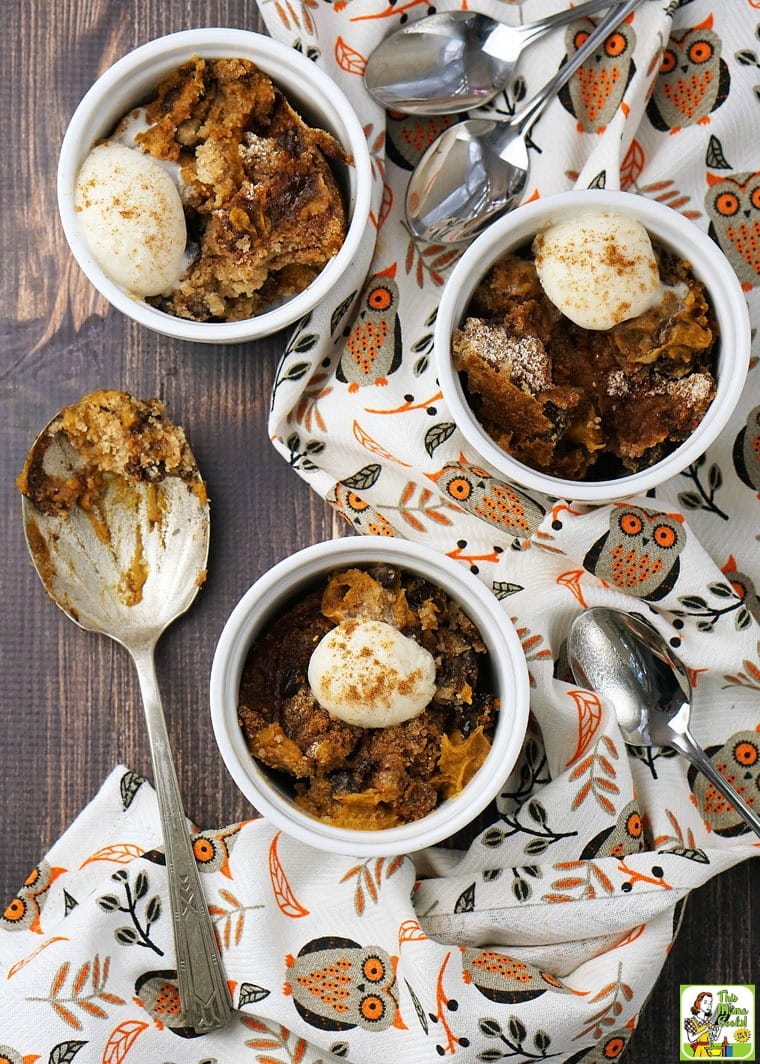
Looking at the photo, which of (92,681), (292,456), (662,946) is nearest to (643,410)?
(292,456)

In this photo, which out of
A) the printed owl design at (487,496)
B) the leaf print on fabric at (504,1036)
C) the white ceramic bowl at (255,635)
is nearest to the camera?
the white ceramic bowl at (255,635)

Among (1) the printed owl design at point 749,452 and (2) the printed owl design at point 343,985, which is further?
(1) the printed owl design at point 749,452

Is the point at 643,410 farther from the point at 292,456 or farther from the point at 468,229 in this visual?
the point at 292,456

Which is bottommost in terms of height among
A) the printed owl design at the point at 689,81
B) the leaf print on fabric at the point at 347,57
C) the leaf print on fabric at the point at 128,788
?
the leaf print on fabric at the point at 128,788

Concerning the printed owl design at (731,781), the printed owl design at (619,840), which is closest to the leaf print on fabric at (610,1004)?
the printed owl design at (619,840)

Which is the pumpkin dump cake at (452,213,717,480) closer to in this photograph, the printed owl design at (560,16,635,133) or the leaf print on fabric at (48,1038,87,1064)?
the printed owl design at (560,16,635,133)

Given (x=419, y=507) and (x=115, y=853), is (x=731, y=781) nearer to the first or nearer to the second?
(x=419, y=507)

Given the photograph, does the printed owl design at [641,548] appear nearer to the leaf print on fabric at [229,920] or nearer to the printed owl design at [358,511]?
the printed owl design at [358,511]
